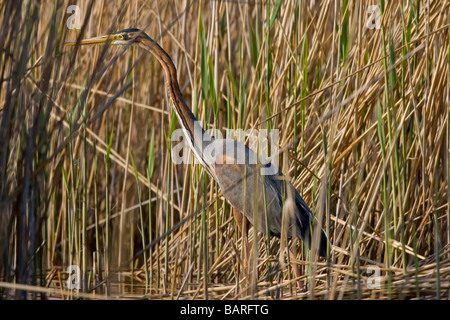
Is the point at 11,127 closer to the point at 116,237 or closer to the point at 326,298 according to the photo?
the point at 326,298

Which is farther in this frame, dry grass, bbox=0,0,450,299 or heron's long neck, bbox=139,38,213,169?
heron's long neck, bbox=139,38,213,169

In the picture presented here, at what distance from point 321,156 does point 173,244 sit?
83cm

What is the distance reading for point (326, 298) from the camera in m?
1.80

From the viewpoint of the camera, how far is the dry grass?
5.11 ft

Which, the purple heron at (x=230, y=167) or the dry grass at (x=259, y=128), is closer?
the dry grass at (x=259, y=128)

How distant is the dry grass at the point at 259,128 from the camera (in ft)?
5.11

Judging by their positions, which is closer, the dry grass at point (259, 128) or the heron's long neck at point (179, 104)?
the dry grass at point (259, 128)

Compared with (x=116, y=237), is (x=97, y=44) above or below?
above

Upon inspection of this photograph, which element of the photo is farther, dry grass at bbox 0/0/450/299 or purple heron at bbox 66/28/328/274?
purple heron at bbox 66/28/328/274

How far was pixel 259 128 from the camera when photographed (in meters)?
2.29

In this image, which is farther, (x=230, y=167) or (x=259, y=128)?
(x=230, y=167)
